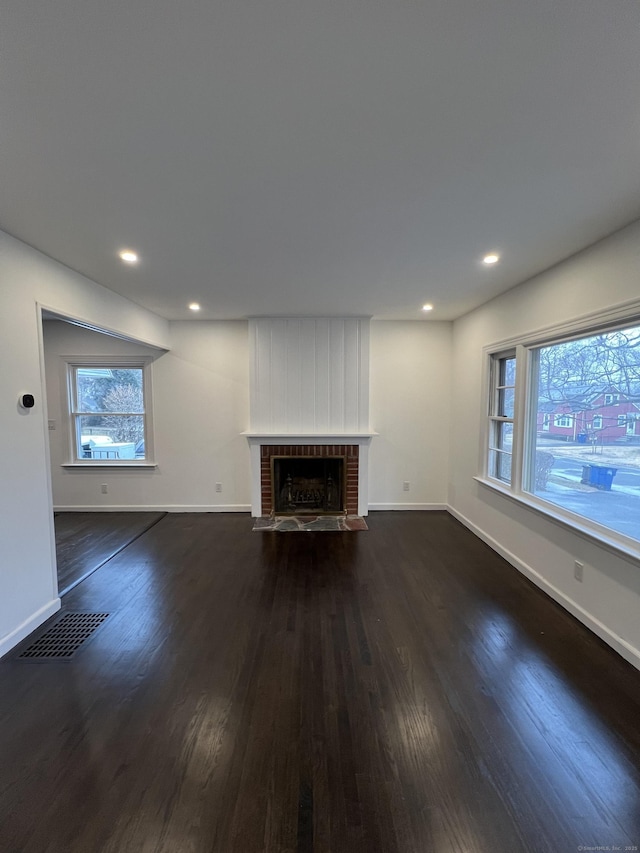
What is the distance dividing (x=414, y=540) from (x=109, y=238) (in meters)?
3.90

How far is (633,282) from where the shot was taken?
216cm

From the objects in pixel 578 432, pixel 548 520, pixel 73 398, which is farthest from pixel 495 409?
pixel 73 398

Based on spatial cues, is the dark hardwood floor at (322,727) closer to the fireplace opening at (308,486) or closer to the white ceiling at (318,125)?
the fireplace opening at (308,486)

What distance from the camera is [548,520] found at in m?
2.90

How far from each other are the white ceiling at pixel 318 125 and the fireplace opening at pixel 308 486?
3118 millimetres

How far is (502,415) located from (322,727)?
332 cm

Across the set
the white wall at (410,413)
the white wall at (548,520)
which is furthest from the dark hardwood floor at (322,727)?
the white wall at (410,413)

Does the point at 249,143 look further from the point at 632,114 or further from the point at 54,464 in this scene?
the point at 54,464

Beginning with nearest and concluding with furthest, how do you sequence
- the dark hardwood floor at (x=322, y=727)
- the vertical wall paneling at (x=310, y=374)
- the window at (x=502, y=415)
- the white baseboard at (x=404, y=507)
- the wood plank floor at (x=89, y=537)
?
the dark hardwood floor at (x=322, y=727) < the wood plank floor at (x=89, y=537) < the window at (x=502, y=415) < the vertical wall paneling at (x=310, y=374) < the white baseboard at (x=404, y=507)

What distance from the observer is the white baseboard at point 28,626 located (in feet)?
7.33

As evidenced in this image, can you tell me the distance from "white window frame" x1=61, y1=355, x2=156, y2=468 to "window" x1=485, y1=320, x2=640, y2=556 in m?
4.47

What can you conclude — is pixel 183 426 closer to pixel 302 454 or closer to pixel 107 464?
pixel 107 464

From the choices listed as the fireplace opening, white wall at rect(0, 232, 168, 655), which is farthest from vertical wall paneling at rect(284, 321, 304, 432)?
white wall at rect(0, 232, 168, 655)

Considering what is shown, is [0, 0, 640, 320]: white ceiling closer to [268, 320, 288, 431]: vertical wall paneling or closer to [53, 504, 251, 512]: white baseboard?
[268, 320, 288, 431]: vertical wall paneling
